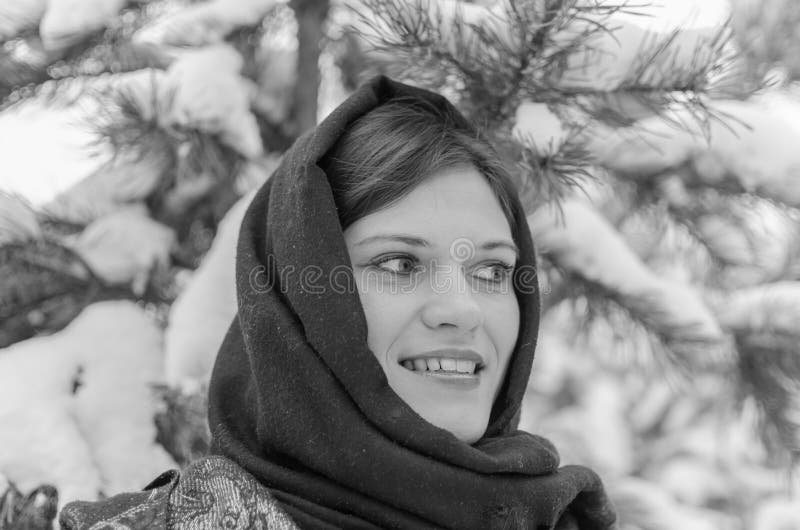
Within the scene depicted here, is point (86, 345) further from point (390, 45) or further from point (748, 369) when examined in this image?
point (748, 369)

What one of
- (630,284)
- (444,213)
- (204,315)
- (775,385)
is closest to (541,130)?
(444,213)

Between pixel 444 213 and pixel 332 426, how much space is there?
31 cm

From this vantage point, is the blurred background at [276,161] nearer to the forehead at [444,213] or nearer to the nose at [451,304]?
the forehead at [444,213]

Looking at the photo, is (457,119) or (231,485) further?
(457,119)

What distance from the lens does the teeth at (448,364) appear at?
96cm

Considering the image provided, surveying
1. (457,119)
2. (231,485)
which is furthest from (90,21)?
(231,485)

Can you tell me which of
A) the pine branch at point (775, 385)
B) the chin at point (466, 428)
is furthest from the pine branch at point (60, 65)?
the pine branch at point (775, 385)

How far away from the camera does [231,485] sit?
862mm

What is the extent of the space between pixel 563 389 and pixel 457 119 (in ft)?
9.54

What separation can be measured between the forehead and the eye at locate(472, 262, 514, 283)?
5 cm

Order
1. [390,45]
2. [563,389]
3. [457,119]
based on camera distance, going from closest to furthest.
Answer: [390,45]
[457,119]
[563,389]

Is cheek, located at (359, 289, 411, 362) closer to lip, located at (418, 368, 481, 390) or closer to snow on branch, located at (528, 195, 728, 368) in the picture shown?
lip, located at (418, 368, 481, 390)

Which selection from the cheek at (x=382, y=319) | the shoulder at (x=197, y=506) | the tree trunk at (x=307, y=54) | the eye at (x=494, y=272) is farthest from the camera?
the tree trunk at (x=307, y=54)

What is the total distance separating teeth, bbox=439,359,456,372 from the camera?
958 millimetres
